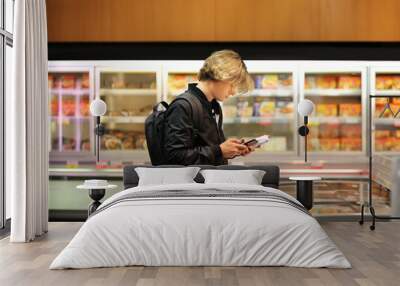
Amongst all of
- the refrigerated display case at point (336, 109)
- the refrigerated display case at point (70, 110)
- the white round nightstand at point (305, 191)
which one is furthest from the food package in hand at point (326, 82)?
the refrigerated display case at point (70, 110)

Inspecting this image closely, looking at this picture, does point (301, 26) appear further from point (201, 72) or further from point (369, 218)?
point (369, 218)

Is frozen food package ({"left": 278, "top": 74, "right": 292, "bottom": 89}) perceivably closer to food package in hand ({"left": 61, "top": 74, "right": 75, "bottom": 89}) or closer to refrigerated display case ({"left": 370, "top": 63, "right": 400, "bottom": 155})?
refrigerated display case ({"left": 370, "top": 63, "right": 400, "bottom": 155})

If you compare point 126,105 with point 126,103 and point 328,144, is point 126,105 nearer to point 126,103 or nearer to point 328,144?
point 126,103

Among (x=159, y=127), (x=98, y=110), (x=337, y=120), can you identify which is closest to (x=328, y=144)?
(x=337, y=120)

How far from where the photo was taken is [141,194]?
538cm

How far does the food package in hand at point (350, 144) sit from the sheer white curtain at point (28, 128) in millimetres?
3406

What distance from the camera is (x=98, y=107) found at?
753 centimetres

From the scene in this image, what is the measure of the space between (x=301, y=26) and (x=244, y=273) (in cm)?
399

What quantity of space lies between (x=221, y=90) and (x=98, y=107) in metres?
1.49

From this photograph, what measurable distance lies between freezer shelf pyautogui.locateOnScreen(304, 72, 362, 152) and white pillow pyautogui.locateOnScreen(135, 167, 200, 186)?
6.01ft

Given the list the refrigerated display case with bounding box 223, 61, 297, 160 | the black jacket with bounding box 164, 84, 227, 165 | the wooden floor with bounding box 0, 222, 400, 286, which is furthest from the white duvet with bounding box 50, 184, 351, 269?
the refrigerated display case with bounding box 223, 61, 297, 160

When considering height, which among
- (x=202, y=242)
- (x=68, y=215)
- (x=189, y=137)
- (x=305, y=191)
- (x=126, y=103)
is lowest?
(x=68, y=215)

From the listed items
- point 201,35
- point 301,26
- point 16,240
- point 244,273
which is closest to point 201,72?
point 201,35

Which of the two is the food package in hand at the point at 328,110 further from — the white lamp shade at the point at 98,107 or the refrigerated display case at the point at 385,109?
the white lamp shade at the point at 98,107
